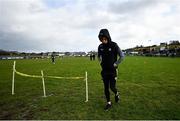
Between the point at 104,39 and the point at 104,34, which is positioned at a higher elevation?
the point at 104,34

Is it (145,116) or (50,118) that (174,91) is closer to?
(145,116)

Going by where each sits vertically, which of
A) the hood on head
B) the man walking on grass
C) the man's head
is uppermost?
the hood on head

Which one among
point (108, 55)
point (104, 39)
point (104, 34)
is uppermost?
point (104, 34)

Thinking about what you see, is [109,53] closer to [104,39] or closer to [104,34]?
[104,39]

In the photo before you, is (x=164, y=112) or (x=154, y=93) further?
(x=154, y=93)

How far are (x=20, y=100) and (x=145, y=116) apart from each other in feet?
16.4

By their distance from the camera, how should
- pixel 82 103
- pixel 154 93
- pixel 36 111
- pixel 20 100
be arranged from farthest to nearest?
pixel 154 93
pixel 20 100
pixel 82 103
pixel 36 111

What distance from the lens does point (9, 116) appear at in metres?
7.67

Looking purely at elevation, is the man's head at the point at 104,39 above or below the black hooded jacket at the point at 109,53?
above

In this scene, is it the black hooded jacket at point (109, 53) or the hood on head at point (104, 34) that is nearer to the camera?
the hood on head at point (104, 34)

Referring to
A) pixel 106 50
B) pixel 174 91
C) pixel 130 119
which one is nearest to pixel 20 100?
pixel 106 50

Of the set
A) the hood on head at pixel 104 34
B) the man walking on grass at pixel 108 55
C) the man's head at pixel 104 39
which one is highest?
the hood on head at pixel 104 34

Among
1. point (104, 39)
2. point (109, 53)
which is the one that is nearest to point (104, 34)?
point (104, 39)

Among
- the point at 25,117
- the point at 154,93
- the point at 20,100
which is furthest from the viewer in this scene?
the point at 154,93
